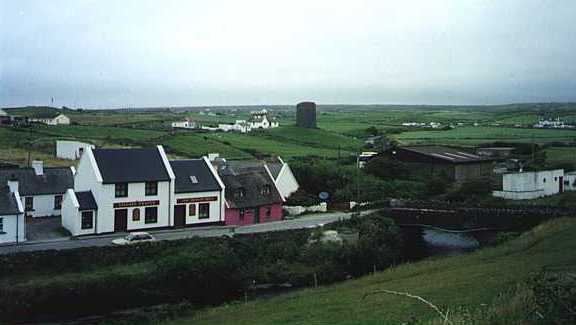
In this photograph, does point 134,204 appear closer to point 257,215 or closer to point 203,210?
point 203,210

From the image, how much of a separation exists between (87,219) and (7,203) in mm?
4596

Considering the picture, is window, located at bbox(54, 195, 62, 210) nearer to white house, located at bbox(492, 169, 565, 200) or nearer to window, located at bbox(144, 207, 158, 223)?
window, located at bbox(144, 207, 158, 223)

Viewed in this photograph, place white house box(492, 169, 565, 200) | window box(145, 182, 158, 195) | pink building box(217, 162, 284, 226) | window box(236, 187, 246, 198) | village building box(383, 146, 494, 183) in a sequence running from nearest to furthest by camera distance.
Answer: window box(145, 182, 158, 195)
pink building box(217, 162, 284, 226)
window box(236, 187, 246, 198)
white house box(492, 169, 565, 200)
village building box(383, 146, 494, 183)

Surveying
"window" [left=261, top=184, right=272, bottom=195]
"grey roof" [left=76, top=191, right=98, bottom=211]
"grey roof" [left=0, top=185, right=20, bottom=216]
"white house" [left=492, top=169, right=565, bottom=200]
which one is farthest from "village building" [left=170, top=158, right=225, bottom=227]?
"white house" [left=492, top=169, right=565, bottom=200]

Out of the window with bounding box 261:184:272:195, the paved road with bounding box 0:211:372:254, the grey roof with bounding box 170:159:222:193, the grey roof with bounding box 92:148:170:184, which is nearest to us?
the paved road with bounding box 0:211:372:254

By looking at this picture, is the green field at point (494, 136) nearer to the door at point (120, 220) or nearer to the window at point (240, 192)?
the window at point (240, 192)

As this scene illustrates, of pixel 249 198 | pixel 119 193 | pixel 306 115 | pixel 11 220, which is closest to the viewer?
pixel 11 220

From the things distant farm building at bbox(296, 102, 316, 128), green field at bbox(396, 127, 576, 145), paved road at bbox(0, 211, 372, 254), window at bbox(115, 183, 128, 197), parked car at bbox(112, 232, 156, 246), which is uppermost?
distant farm building at bbox(296, 102, 316, 128)

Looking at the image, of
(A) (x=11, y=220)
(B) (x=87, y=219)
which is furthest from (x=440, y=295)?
(A) (x=11, y=220)

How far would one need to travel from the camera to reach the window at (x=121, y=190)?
3897 centimetres

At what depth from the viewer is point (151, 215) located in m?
40.5

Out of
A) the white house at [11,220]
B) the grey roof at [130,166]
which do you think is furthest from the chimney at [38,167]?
the white house at [11,220]

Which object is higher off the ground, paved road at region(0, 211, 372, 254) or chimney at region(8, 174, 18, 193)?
chimney at region(8, 174, 18, 193)

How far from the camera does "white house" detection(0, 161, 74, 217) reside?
41.5 metres
